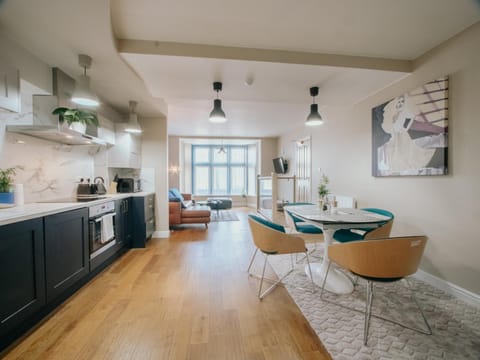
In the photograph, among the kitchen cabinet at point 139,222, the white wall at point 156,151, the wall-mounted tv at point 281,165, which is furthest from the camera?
the wall-mounted tv at point 281,165

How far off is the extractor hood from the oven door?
106 cm

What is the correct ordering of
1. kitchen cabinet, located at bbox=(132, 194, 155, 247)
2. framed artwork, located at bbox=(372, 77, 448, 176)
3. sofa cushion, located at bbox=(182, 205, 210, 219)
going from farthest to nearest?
sofa cushion, located at bbox=(182, 205, 210, 219) < kitchen cabinet, located at bbox=(132, 194, 155, 247) < framed artwork, located at bbox=(372, 77, 448, 176)

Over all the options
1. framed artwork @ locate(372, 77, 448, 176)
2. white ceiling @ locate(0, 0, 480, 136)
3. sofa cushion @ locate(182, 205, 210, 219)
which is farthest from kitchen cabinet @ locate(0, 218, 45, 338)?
framed artwork @ locate(372, 77, 448, 176)

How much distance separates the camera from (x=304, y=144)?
19.0ft

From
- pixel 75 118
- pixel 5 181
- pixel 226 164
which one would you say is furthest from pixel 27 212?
pixel 226 164

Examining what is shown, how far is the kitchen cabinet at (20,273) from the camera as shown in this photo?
146 cm

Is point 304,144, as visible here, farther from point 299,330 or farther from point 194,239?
point 299,330

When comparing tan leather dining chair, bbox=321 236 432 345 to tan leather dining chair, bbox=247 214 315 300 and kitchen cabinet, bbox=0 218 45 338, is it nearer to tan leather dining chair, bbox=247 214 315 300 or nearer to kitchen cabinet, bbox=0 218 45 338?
tan leather dining chair, bbox=247 214 315 300

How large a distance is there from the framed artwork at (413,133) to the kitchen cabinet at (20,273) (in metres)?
3.89

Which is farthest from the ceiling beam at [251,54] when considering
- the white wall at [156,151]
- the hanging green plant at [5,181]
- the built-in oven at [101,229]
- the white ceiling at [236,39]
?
the white wall at [156,151]

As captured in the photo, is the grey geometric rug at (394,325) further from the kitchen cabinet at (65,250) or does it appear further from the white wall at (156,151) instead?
the white wall at (156,151)

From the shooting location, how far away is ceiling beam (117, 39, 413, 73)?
81.0 inches

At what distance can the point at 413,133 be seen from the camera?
2477mm

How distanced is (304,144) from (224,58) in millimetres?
4158
